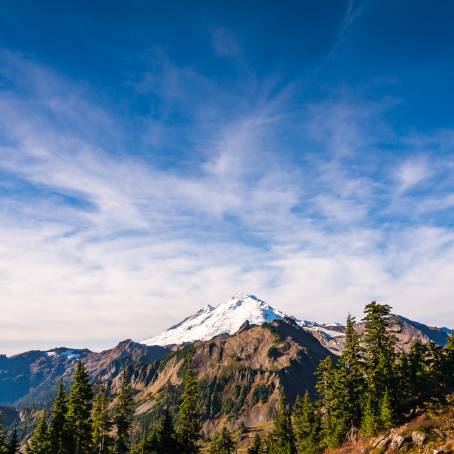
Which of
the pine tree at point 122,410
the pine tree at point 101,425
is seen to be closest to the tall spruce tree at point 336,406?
the pine tree at point 122,410

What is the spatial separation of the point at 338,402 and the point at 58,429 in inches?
1538

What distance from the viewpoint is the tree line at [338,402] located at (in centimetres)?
5634

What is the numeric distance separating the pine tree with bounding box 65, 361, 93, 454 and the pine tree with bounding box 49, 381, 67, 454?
0.72 meters

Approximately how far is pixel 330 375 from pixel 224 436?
4490 cm

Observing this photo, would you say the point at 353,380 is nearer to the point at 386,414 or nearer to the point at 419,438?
the point at 386,414

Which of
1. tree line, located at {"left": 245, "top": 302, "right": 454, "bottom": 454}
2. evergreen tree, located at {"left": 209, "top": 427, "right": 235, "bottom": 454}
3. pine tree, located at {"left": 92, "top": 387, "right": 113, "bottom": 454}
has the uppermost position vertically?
tree line, located at {"left": 245, "top": 302, "right": 454, "bottom": 454}

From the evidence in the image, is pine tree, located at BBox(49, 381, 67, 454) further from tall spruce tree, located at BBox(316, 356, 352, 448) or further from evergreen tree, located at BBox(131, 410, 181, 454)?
tall spruce tree, located at BBox(316, 356, 352, 448)

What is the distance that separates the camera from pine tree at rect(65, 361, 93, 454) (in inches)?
2163

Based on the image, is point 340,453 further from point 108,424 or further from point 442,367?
point 108,424

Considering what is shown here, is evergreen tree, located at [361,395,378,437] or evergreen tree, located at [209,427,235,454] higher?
evergreen tree, located at [361,395,378,437]

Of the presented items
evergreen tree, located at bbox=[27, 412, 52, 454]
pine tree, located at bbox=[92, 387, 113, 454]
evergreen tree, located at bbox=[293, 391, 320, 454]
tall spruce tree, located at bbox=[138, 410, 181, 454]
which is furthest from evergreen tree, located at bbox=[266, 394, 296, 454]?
evergreen tree, located at bbox=[27, 412, 52, 454]

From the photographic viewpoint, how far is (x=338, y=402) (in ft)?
211

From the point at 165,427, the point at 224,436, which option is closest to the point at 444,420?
the point at 165,427

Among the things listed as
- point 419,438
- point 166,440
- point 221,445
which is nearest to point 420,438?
point 419,438
